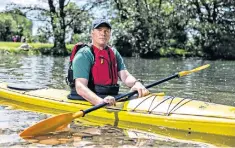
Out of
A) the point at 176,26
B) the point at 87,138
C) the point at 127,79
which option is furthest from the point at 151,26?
the point at 87,138

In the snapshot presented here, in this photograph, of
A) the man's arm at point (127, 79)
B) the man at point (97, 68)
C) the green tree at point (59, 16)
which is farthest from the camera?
the green tree at point (59, 16)

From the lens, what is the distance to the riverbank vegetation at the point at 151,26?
83.6 ft

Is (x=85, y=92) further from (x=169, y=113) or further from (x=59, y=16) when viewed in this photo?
(x=59, y=16)

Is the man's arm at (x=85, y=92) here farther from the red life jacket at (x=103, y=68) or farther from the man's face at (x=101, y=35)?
the man's face at (x=101, y=35)

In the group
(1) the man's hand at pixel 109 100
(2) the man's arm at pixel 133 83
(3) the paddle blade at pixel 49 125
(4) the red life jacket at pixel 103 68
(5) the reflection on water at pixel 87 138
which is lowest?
(5) the reflection on water at pixel 87 138

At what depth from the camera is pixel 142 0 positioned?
2631 cm

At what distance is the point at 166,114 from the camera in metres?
5.00

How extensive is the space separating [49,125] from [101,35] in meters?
1.37

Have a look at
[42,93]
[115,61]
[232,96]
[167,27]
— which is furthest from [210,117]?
[167,27]

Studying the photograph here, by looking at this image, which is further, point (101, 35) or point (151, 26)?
point (151, 26)

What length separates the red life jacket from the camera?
547 cm

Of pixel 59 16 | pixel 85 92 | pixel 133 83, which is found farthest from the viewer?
pixel 59 16

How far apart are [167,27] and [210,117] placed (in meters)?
21.9

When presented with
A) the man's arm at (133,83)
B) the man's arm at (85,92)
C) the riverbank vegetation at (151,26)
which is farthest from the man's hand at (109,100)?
the riverbank vegetation at (151,26)
